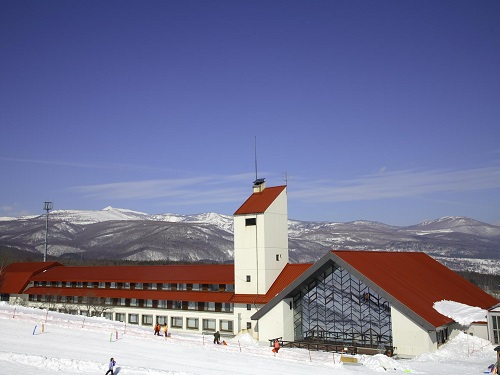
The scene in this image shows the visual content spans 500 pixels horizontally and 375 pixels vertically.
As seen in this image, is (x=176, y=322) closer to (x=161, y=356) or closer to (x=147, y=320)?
(x=147, y=320)

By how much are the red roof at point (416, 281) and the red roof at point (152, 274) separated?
697 inches

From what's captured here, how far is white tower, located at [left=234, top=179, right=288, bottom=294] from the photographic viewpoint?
49312 millimetres

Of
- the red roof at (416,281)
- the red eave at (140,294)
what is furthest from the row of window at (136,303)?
the red roof at (416,281)

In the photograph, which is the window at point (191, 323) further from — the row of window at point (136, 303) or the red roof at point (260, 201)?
the red roof at point (260, 201)

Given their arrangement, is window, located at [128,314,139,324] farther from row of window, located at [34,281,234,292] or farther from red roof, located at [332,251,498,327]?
red roof, located at [332,251,498,327]

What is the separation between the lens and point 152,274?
63750mm

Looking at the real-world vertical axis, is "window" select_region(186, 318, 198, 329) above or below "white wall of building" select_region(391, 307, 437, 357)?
below

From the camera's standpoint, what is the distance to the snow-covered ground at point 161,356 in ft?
98.8

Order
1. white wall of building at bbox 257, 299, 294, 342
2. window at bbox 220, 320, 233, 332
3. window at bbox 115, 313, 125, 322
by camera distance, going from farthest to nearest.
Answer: window at bbox 115, 313, 125, 322 → window at bbox 220, 320, 233, 332 → white wall of building at bbox 257, 299, 294, 342

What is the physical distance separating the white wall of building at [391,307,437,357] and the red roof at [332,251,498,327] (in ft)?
3.53

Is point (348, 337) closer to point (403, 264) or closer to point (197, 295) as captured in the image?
point (403, 264)

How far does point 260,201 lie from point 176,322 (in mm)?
17587

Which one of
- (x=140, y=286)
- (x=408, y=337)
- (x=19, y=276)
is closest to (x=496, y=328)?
(x=408, y=337)

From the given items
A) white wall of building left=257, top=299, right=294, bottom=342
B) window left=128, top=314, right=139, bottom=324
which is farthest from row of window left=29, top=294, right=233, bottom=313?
white wall of building left=257, top=299, right=294, bottom=342
